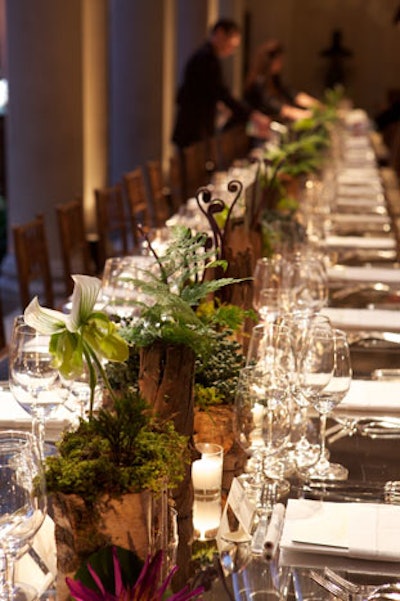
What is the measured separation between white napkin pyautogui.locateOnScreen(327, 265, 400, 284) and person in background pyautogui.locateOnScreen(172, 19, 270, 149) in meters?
5.93

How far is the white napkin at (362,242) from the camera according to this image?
454cm

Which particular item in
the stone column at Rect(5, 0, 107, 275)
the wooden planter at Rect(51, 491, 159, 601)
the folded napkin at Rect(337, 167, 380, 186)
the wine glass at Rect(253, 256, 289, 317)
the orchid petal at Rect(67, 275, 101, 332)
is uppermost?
the stone column at Rect(5, 0, 107, 275)

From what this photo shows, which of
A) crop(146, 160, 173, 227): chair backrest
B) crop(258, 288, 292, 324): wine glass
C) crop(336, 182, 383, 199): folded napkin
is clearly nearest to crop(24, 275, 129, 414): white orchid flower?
crop(258, 288, 292, 324): wine glass

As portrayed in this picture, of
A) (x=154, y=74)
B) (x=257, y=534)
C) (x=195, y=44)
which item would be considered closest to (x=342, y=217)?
(x=257, y=534)

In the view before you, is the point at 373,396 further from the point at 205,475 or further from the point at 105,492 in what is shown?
the point at 105,492

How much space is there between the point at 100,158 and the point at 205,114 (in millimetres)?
1524

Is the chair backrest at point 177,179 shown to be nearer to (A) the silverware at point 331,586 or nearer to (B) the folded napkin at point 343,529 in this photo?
(B) the folded napkin at point 343,529

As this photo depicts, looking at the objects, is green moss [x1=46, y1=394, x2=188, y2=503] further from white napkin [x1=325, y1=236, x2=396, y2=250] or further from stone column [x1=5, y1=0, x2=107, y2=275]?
stone column [x1=5, y1=0, x2=107, y2=275]

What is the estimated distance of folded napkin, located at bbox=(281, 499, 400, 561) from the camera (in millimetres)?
1646

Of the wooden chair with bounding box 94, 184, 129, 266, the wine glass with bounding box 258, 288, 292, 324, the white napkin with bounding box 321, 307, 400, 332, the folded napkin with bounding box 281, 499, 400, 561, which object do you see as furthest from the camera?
the wooden chair with bounding box 94, 184, 129, 266

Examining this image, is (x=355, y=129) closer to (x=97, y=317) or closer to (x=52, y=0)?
(x=52, y=0)

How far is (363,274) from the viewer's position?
3.87 m

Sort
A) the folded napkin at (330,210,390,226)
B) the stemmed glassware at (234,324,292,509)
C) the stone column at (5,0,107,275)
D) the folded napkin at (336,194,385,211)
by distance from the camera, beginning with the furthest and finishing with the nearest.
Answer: the stone column at (5,0,107,275)
the folded napkin at (336,194,385,211)
the folded napkin at (330,210,390,226)
the stemmed glassware at (234,324,292,509)

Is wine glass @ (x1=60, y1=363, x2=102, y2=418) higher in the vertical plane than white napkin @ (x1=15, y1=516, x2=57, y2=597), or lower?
higher
